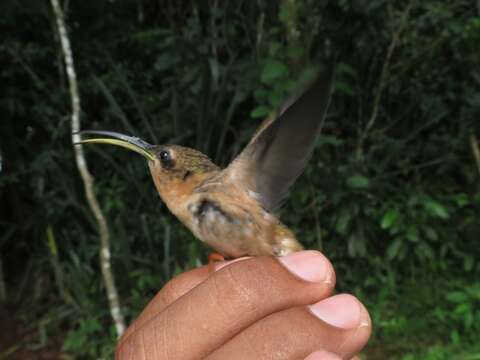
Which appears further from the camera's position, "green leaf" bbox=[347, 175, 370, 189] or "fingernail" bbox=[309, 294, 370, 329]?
"green leaf" bbox=[347, 175, 370, 189]

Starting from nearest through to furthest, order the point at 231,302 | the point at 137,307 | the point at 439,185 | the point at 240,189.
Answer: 1. the point at 231,302
2. the point at 240,189
3. the point at 137,307
4. the point at 439,185

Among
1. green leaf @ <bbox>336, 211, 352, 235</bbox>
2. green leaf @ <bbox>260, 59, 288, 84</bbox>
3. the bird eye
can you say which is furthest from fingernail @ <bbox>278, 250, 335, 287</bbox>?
green leaf @ <bbox>336, 211, 352, 235</bbox>

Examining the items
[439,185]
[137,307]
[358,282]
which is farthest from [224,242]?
[439,185]

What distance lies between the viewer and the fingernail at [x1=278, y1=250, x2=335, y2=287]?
107 cm

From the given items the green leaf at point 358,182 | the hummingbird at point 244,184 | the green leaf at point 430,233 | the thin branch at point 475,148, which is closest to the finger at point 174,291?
the hummingbird at point 244,184

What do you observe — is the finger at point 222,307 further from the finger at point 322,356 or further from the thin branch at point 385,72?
the thin branch at point 385,72

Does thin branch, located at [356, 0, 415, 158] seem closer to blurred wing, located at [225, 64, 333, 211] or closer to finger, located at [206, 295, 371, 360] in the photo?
blurred wing, located at [225, 64, 333, 211]

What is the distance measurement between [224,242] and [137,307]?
2.26m

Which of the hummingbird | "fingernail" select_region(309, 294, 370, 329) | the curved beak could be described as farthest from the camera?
the curved beak

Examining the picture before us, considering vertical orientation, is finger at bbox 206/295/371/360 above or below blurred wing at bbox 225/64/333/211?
below

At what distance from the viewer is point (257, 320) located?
3.37 feet

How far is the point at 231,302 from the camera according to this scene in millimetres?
1010

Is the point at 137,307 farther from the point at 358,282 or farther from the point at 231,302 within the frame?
the point at 231,302

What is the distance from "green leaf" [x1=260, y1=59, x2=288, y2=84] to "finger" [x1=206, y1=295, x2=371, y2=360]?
1761mm
